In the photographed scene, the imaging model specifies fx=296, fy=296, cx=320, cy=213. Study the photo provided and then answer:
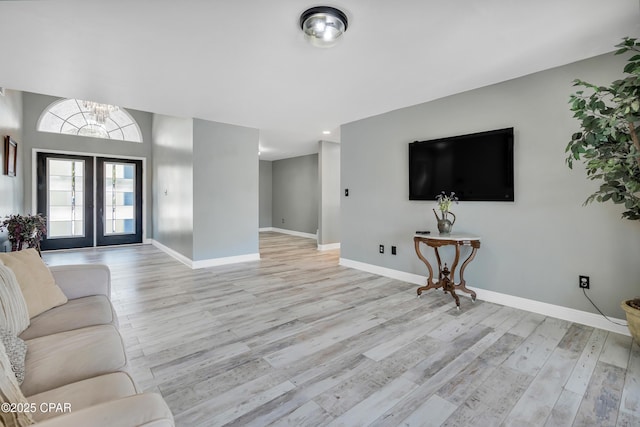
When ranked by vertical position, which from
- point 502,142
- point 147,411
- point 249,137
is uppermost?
point 249,137

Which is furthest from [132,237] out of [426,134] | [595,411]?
[595,411]

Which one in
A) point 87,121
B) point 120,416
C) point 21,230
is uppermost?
point 87,121

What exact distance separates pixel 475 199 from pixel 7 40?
14.3 feet

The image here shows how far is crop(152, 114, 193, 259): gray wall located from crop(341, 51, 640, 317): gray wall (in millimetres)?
3347

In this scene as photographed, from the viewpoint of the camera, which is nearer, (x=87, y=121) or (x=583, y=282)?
(x=583, y=282)

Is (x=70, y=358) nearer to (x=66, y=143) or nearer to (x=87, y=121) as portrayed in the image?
(x=66, y=143)

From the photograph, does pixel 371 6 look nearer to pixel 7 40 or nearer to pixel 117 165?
pixel 7 40

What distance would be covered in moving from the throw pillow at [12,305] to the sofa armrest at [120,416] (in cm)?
92

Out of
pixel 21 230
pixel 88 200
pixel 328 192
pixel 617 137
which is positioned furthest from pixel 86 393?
pixel 88 200

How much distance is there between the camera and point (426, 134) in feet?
12.1

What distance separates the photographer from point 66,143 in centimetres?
626

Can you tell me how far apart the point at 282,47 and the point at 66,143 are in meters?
6.36

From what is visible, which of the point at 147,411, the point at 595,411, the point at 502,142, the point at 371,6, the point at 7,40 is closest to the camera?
the point at 147,411

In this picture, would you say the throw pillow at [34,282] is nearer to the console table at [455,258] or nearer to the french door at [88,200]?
the console table at [455,258]
